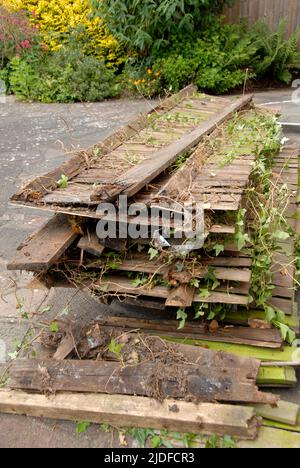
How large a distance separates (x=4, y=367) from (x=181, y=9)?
21.7 feet

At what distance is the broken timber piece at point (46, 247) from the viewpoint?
2.79 metres

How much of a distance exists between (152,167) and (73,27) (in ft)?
22.7

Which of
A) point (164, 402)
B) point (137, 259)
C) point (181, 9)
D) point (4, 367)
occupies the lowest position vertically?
point (4, 367)

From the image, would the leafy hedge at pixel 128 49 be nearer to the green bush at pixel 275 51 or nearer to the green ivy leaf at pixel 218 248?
the green bush at pixel 275 51

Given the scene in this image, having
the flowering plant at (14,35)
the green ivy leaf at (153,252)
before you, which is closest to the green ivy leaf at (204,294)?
the green ivy leaf at (153,252)

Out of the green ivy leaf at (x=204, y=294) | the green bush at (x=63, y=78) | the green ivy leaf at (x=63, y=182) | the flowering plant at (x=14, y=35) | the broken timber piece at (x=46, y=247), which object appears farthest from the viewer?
the flowering plant at (x=14, y=35)

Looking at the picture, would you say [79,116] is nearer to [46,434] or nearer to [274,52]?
[274,52]

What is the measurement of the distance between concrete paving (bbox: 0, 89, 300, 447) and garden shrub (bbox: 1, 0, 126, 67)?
1.30m

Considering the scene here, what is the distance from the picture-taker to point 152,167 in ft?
11.0

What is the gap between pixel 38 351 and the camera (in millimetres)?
3242

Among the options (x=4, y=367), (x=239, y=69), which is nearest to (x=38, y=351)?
(x=4, y=367)

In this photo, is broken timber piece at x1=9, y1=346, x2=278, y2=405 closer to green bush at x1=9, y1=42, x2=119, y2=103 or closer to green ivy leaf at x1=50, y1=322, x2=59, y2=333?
green ivy leaf at x1=50, y1=322, x2=59, y2=333

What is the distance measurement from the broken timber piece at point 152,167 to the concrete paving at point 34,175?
822 millimetres

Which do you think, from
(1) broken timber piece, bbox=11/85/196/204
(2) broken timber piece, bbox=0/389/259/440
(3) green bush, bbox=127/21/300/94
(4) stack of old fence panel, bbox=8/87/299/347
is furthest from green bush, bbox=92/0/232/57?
(2) broken timber piece, bbox=0/389/259/440
